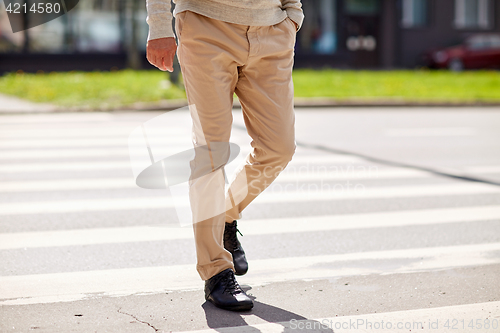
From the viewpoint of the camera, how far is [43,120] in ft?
35.2

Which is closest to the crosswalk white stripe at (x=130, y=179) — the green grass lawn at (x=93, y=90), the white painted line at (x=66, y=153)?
the white painted line at (x=66, y=153)

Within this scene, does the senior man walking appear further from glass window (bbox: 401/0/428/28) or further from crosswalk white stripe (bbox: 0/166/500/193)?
glass window (bbox: 401/0/428/28)

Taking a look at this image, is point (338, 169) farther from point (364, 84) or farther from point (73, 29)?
point (73, 29)

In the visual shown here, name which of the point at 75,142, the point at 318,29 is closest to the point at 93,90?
the point at 75,142

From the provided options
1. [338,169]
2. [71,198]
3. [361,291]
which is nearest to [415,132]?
[338,169]

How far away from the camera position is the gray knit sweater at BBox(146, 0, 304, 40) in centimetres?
286

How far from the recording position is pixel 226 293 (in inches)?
116

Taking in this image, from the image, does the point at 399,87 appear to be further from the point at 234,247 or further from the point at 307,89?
the point at 234,247

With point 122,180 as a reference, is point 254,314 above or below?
above

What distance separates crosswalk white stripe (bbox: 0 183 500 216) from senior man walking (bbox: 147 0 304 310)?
2.09m

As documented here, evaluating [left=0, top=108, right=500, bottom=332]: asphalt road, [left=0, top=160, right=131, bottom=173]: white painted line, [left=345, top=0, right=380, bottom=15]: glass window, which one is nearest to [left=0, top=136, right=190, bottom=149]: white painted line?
[left=0, top=108, right=500, bottom=332]: asphalt road

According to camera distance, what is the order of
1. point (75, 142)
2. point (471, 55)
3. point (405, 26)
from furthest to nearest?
point (405, 26), point (471, 55), point (75, 142)

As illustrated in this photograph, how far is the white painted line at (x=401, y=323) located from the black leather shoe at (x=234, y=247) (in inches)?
24.8

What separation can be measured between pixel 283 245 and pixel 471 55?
80.0ft
